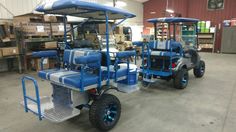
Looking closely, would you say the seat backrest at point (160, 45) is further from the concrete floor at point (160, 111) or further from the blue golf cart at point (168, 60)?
the concrete floor at point (160, 111)

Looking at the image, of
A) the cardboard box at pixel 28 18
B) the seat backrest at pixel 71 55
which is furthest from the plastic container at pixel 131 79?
the cardboard box at pixel 28 18

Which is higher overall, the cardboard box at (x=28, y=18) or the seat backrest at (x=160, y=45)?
the cardboard box at (x=28, y=18)

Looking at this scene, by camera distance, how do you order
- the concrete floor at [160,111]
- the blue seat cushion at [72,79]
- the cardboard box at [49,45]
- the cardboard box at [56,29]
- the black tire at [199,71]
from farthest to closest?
1. the cardboard box at [56,29]
2. the cardboard box at [49,45]
3. the black tire at [199,71]
4. the concrete floor at [160,111]
5. the blue seat cushion at [72,79]

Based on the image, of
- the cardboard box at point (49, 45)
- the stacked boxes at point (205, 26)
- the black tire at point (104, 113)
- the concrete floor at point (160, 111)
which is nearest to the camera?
the black tire at point (104, 113)

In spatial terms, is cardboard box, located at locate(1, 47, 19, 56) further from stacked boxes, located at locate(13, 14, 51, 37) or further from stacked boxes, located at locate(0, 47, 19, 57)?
stacked boxes, located at locate(13, 14, 51, 37)

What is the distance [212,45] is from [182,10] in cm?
350

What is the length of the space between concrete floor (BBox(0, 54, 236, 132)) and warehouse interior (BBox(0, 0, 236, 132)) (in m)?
0.02

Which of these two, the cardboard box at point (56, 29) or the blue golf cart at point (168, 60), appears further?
the cardboard box at point (56, 29)

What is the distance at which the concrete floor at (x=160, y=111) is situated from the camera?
2881 millimetres

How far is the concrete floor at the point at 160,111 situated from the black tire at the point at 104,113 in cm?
16

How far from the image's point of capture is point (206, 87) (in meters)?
4.96

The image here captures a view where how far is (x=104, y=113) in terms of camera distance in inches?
105

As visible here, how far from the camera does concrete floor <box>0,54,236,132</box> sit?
2.88 meters

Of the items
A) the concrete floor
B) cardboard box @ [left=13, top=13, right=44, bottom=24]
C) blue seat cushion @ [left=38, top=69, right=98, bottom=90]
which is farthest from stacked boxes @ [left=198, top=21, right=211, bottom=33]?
blue seat cushion @ [left=38, top=69, right=98, bottom=90]
